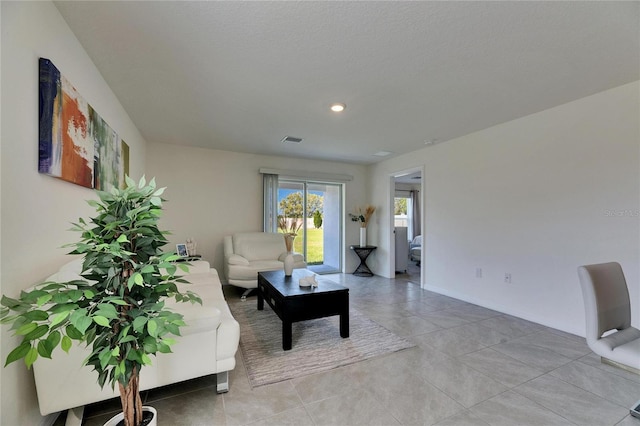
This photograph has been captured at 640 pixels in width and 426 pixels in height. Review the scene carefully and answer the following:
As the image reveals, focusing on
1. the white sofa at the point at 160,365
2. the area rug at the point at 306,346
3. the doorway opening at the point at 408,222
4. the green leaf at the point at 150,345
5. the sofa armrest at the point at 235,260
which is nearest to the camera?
the green leaf at the point at 150,345

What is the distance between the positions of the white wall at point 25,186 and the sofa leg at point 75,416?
0.12 metres

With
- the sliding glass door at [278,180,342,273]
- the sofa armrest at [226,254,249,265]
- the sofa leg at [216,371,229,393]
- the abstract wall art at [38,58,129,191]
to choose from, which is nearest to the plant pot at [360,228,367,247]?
the sliding glass door at [278,180,342,273]

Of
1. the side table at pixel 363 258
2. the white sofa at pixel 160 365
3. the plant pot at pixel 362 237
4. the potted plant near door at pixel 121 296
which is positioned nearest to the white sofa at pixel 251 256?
the side table at pixel 363 258

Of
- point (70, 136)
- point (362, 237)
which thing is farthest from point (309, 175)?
point (70, 136)

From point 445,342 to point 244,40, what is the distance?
3.11 m

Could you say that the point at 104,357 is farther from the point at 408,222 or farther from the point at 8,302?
the point at 408,222

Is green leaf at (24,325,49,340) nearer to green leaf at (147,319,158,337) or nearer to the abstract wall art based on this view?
green leaf at (147,319,158,337)

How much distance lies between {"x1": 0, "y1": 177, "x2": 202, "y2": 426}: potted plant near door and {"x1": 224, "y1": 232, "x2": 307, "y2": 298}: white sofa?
2.88 metres

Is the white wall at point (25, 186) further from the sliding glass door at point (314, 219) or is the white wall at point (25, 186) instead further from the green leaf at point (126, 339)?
the sliding glass door at point (314, 219)

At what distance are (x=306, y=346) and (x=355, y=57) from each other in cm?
252

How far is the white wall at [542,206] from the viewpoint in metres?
2.52

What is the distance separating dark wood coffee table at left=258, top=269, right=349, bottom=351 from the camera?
2453 mm

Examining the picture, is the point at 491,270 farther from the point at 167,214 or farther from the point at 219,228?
the point at 167,214

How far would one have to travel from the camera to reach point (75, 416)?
1482 mm
